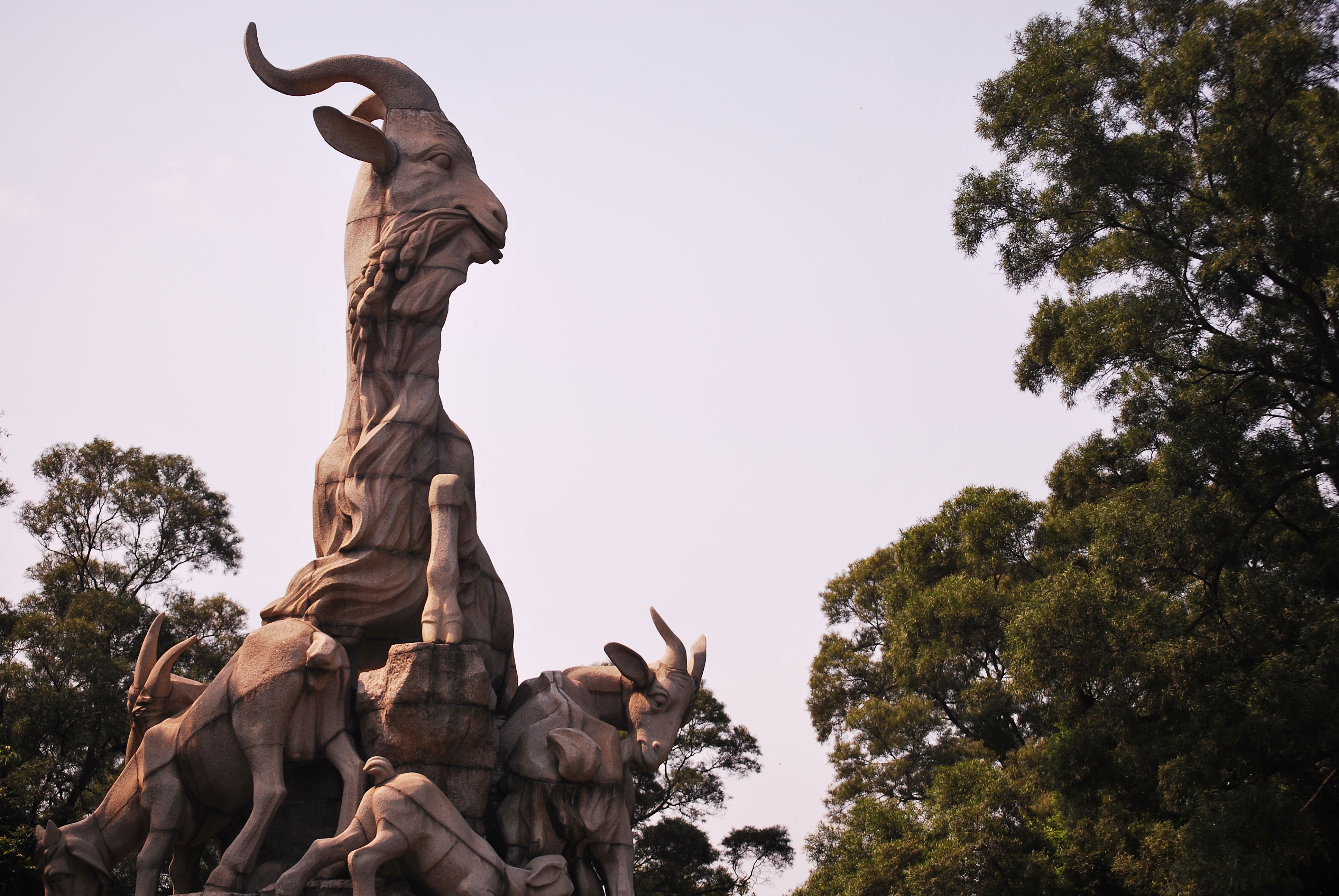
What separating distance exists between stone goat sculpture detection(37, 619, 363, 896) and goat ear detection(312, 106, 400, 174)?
3.11 meters

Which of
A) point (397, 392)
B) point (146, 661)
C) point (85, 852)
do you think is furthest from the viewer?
point (397, 392)

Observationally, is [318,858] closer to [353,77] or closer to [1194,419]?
[353,77]

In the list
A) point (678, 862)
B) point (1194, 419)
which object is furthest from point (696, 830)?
point (1194, 419)

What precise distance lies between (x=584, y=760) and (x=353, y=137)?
4.20 meters

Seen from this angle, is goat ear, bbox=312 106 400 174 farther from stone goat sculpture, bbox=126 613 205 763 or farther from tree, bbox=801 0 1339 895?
tree, bbox=801 0 1339 895

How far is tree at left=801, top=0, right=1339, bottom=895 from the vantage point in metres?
12.0

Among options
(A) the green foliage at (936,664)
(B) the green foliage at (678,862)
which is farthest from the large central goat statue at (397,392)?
(B) the green foliage at (678,862)

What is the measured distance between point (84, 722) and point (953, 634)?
13849mm

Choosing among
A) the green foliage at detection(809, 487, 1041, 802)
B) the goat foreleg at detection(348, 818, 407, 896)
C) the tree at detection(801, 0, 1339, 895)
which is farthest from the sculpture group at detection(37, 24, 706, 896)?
the green foliage at detection(809, 487, 1041, 802)

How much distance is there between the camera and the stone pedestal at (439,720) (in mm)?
6906

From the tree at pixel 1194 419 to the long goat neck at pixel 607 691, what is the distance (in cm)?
614

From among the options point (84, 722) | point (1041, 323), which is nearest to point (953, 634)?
point (1041, 323)

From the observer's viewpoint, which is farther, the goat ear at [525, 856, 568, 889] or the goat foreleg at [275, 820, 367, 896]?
the goat ear at [525, 856, 568, 889]

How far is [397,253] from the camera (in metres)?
8.05
